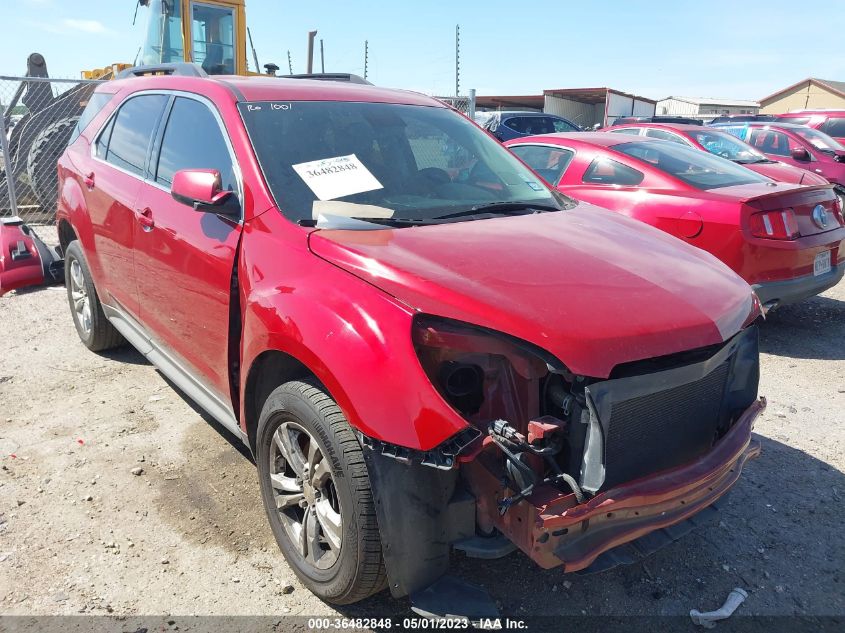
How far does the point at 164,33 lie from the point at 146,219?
7.48 metres

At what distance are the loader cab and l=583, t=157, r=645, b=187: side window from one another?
6.40 m

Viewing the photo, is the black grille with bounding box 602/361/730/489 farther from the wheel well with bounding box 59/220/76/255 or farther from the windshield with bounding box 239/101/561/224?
the wheel well with bounding box 59/220/76/255

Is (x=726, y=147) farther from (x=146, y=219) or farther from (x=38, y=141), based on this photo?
(x=38, y=141)

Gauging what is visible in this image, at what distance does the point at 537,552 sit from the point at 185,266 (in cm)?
204

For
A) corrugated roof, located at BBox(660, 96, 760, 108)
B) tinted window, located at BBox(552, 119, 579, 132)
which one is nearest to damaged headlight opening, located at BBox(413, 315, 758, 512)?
tinted window, located at BBox(552, 119, 579, 132)

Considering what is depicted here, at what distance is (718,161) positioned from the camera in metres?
6.03

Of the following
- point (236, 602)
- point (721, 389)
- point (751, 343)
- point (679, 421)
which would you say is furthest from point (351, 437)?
point (751, 343)

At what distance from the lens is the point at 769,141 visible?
12.0m

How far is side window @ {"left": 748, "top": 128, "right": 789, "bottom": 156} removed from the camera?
11758mm

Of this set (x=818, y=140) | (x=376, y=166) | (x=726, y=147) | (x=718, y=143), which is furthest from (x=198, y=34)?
(x=818, y=140)

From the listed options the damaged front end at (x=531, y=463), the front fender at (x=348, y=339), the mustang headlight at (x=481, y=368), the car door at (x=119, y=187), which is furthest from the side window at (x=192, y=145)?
the damaged front end at (x=531, y=463)

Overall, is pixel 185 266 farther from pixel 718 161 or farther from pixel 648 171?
pixel 718 161

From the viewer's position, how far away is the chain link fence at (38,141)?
390 inches

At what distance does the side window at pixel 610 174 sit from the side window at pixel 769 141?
7.60m
